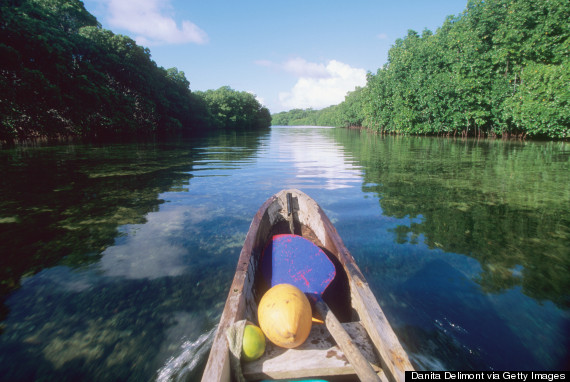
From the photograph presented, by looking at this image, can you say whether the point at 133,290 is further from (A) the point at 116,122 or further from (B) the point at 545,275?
(A) the point at 116,122

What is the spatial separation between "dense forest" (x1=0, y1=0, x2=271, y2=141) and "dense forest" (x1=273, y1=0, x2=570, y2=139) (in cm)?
3377

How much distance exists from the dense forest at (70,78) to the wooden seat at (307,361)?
26.8 m

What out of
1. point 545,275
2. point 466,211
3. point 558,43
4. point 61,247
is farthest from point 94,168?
point 558,43

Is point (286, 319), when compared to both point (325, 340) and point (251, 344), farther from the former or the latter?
point (325, 340)

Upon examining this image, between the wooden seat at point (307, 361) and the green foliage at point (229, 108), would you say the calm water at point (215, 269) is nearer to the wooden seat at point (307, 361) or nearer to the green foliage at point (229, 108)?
the wooden seat at point (307, 361)

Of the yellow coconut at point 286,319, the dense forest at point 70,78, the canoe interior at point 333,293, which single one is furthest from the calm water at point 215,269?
the dense forest at point 70,78

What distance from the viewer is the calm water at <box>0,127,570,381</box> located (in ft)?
8.04

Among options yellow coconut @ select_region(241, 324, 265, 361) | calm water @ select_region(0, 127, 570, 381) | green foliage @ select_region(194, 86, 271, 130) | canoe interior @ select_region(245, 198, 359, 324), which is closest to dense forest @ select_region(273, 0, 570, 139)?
calm water @ select_region(0, 127, 570, 381)

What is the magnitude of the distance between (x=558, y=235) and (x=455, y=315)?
3.26 m

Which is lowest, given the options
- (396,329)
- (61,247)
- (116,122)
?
(396,329)

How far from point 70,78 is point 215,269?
2966cm

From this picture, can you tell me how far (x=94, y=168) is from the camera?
10789 mm

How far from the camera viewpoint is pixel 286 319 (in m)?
1.85

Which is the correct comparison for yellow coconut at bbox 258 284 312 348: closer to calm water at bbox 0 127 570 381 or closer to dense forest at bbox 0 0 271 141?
calm water at bbox 0 127 570 381
